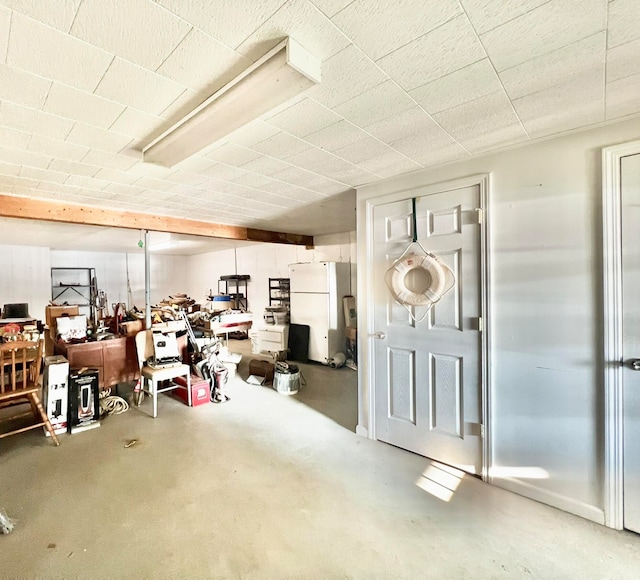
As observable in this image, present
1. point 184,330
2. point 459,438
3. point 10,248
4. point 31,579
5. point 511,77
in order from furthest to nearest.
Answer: point 10,248
point 184,330
point 459,438
point 31,579
point 511,77

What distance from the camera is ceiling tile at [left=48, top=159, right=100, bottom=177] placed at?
86.9 inches

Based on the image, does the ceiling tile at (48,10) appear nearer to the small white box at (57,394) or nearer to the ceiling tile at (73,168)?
the ceiling tile at (73,168)

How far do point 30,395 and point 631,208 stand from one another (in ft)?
15.8

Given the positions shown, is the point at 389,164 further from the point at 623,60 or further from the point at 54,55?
the point at 54,55

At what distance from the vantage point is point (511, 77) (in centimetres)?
136

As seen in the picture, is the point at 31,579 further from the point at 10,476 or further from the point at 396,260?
the point at 396,260

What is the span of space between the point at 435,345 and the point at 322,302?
324 cm

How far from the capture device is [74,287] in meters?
8.70

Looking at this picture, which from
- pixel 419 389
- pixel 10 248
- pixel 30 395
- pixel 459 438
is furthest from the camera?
pixel 10 248

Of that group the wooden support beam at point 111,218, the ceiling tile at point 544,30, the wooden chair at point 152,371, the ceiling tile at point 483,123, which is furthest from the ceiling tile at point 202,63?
the wooden chair at point 152,371

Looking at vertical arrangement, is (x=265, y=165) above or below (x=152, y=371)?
above

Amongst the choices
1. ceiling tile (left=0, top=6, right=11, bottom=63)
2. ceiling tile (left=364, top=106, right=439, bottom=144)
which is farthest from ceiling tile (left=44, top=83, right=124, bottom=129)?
ceiling tile (left=364, top=106, right=439, bottom=144)

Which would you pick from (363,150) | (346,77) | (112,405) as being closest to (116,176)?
(363,150)

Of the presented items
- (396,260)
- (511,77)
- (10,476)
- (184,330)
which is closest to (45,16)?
(511,77)
